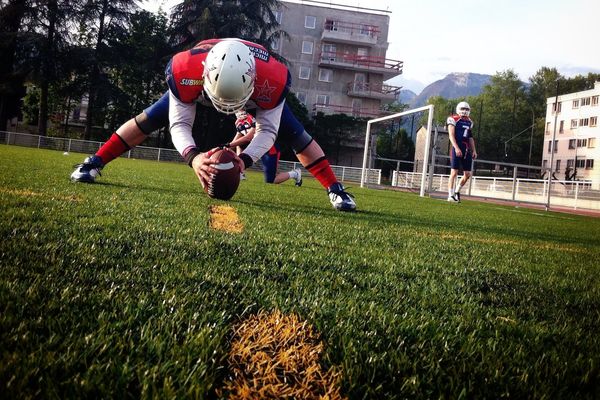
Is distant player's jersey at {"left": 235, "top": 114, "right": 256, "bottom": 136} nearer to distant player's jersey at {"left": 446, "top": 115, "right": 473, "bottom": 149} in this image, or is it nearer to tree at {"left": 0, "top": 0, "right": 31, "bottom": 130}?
distant player's jersey at {"left": 446, "top": 115, "right": 473, "bottom": 149}

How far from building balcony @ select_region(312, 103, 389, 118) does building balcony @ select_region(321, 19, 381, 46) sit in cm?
655

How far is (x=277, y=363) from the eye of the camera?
1150 mm

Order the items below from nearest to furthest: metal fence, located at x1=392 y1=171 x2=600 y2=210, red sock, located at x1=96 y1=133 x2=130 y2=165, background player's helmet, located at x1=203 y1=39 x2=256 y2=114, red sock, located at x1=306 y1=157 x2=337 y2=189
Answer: background player's helmet, located at x1=203 y1=39 x2=256 y2=114, red sock, located at x1=96 y1=133 x2=130 y2=165, red sock, located at x1=306 y1=157 x2=337 y2=189, metal fence, located at x1=392 y1=171 x2=600 y2=210

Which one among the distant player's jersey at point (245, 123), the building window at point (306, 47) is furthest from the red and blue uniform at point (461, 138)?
the building window at point (306, 47)

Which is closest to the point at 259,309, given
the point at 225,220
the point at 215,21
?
the point at 225,220

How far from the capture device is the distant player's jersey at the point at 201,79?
14.4 ft

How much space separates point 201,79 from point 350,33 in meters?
43.8

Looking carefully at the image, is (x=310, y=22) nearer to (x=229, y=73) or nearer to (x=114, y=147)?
(x=114, y=147)

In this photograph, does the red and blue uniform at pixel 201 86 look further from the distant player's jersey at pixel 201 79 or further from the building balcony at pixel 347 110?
the building balcony at pixel 347 110

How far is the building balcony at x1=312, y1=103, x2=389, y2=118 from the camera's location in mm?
44662

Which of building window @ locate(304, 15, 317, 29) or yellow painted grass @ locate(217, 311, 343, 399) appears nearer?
yellow painted grass @ locate(217, 311, 343, 399)

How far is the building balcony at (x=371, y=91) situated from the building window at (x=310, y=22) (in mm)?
7525

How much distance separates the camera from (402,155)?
52500mm

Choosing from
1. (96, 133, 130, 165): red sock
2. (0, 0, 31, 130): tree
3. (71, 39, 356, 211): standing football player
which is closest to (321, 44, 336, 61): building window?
(0, 0, 31, 130): tree
